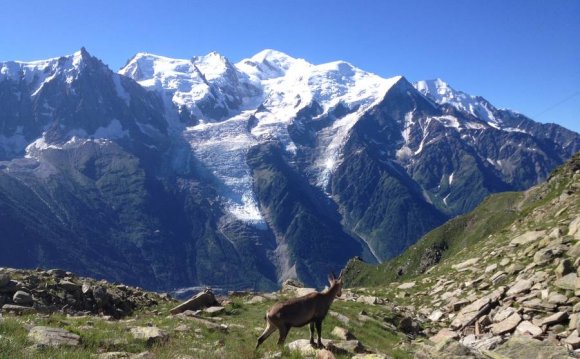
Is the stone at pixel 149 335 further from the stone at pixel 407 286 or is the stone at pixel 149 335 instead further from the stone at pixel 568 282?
the stone at pixel 407 286

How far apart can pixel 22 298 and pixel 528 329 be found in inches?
1138

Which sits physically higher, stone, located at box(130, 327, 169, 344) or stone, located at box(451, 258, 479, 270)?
stone, located at box(130, 327, 169, 344)

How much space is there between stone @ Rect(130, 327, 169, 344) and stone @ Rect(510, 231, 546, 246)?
33062 mm

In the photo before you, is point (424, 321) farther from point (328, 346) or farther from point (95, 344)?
point (95, 344)

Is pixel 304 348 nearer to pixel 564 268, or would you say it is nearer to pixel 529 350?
pixel 529 350

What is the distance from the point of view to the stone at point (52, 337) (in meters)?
16.4

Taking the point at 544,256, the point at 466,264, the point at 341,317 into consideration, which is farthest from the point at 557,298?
the point at 466,264

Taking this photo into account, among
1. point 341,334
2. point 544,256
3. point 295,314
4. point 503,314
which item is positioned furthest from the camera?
point 544,256

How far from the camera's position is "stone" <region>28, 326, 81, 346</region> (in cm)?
1636

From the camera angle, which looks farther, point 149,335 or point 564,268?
point 564,268

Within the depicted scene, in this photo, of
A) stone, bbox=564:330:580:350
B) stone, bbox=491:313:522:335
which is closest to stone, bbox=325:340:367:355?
stone, bbox=564:330:580:350

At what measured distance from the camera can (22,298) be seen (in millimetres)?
30078

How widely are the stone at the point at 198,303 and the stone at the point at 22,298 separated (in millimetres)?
8474

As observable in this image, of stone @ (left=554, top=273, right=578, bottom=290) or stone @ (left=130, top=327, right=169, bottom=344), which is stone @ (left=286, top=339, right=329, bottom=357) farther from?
stone @ (left=554, top=273, right=578, bottom=290)
